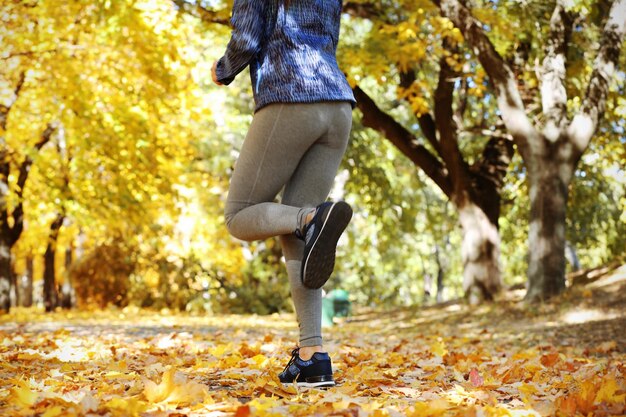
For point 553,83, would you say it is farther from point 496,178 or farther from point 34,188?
point 34,188

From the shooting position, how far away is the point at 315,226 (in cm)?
283

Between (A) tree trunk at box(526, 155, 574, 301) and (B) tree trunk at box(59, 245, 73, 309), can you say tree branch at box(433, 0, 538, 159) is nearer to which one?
(A) tree trunk at box(526, 155, 574, 301)

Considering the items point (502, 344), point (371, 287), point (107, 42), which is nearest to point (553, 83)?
point (502, 344)

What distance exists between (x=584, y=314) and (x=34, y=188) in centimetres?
1256

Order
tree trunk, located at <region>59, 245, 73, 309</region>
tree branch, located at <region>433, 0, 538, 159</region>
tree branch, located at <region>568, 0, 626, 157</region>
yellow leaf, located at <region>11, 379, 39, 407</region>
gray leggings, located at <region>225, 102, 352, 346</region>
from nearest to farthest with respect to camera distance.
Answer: yellow leaf, located at <region>11, 379, 39, 407</region>, gray leggings, located at <region>225, 102, 352, 346</region>, tree branch, located at <region>433, 0, 538, 159</region>, tree branch, located at <region>568, 0, 626, 157</region>, tree trunk, located at <region>59, 245, 73, 309</region>

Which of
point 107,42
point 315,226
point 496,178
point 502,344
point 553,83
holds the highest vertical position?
point 107,42

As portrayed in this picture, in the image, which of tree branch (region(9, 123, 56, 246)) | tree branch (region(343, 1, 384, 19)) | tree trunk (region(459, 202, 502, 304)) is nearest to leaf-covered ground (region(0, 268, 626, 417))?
tree trunk (region(459, 202, 502, 304))

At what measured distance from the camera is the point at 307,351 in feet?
10.3

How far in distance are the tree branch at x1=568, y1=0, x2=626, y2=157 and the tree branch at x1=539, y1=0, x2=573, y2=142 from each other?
224 mm

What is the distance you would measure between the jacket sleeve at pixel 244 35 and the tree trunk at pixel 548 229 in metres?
7.68

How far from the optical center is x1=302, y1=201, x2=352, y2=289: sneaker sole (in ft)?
9.20

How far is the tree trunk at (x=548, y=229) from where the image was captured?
32.5 feet

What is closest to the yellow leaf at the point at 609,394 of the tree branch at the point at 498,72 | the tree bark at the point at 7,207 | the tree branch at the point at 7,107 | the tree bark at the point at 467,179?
the tree branch at the point at 498,72

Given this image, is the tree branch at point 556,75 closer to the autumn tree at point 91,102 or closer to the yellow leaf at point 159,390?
the autumn tree at point 91,102
